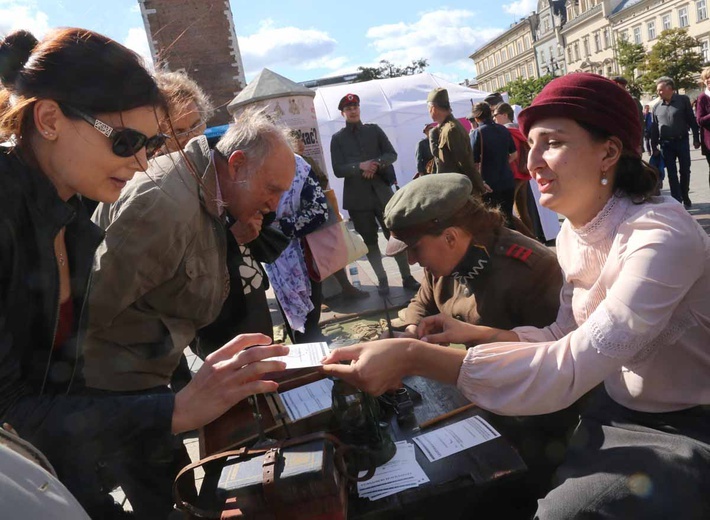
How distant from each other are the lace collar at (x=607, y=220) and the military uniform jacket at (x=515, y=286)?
0.58 metres

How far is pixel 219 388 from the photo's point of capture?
148 centimetres

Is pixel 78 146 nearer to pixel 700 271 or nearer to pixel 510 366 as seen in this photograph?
pixel 510 366

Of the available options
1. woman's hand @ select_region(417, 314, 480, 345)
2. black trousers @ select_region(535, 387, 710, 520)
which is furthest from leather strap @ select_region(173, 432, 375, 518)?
woman's hand @ select_region(417, 314, 480, 345)

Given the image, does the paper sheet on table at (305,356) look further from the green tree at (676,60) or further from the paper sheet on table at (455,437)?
the green tree at (676,60)

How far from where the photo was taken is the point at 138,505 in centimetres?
206

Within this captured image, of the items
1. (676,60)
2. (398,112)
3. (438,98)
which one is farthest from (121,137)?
(676,60)

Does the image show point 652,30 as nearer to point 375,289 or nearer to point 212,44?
point 212,44

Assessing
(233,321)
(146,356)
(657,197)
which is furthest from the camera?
(233,321)

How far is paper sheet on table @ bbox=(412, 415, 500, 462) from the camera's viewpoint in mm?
1632

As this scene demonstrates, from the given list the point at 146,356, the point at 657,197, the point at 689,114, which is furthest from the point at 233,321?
the point at 689,114

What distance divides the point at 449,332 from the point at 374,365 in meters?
0.55

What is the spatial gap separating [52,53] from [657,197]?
1678mm

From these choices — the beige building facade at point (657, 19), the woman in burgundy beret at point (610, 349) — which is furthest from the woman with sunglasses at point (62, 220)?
the beige building facade at point (657, 19)

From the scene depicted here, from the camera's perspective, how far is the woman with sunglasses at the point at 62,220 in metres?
1.28
